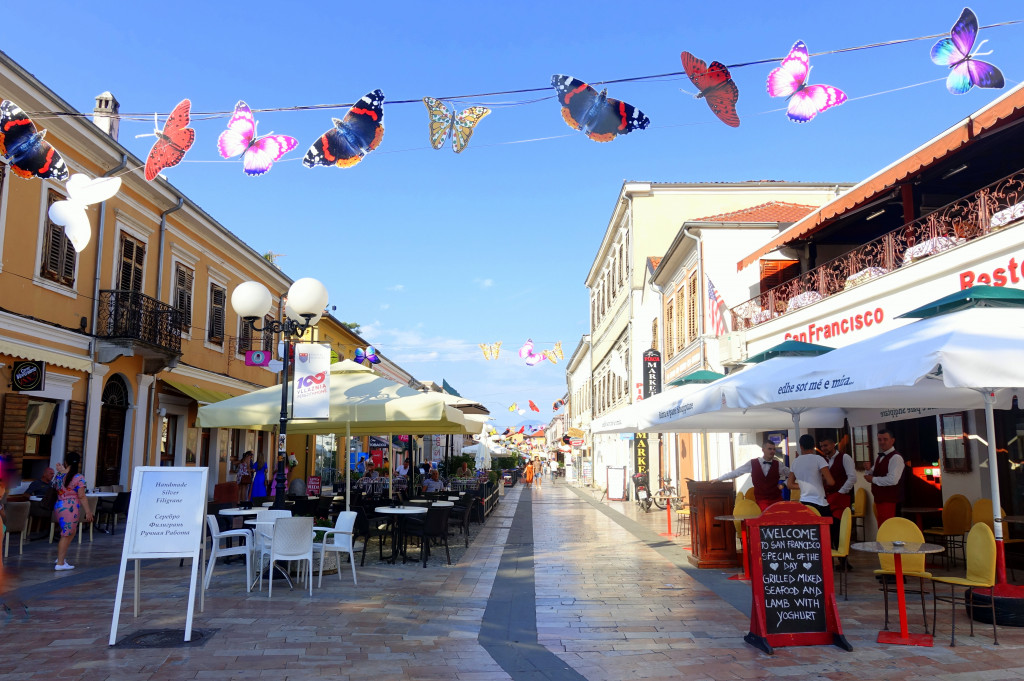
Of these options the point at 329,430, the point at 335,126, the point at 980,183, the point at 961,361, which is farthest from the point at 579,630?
the point at 980,183

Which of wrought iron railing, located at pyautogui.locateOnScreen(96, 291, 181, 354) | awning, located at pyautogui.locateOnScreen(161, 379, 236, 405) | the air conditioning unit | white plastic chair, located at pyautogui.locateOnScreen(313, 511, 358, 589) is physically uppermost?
wrought iron railing, located at pyautogui.locateOnScreen(96, 291, 181, 354)

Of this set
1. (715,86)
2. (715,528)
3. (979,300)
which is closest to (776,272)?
(715,528)

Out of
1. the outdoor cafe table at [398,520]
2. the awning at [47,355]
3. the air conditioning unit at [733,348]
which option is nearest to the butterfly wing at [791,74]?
the outdoor cafe table at [398,520]

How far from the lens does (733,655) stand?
554 cm

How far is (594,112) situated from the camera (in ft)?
25.6

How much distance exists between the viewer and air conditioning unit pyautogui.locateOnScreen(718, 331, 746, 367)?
1645 centimetres

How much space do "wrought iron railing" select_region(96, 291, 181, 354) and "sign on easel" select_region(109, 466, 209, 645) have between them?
1050 cm

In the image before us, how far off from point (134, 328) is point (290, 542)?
32.8 ft

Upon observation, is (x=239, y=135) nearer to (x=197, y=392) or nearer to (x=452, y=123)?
(x=452, y=123)

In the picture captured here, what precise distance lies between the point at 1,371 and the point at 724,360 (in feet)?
45.1

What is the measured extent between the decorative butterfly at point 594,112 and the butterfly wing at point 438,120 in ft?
4.04

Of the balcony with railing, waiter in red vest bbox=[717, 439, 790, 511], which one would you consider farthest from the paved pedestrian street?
the balcony with railing

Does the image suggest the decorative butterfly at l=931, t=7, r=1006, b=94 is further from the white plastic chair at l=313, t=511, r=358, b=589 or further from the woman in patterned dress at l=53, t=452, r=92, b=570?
the woman in patterned dress at l=53, t=452, r=92, b=570

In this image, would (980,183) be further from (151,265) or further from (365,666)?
(151,265)
